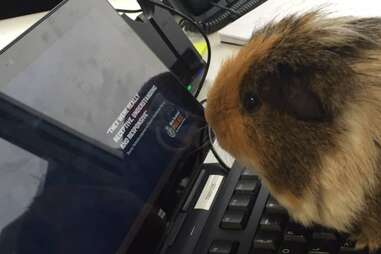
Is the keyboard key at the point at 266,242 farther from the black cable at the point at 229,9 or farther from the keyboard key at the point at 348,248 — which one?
the black cable at the point at 229,9

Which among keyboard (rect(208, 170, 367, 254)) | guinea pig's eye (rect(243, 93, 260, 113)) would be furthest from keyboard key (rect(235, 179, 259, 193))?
guinea pig's eye (rect(243, 93, 260, 113))

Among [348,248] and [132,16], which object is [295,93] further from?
[132,16]

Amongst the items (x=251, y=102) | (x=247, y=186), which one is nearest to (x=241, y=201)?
(x=247, y=186)

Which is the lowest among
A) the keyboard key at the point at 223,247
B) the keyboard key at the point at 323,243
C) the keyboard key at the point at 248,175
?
the keyboard key at the point at 323,243

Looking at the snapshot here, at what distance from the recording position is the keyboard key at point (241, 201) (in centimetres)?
62

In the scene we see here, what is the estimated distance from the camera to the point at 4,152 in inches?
20.6

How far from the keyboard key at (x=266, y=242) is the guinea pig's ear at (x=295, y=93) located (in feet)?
0.45

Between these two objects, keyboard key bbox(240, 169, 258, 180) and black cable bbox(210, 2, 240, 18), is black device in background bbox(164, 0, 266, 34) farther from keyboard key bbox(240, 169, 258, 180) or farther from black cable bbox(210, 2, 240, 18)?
keyboard key bbox(240, 169, 258, 180)

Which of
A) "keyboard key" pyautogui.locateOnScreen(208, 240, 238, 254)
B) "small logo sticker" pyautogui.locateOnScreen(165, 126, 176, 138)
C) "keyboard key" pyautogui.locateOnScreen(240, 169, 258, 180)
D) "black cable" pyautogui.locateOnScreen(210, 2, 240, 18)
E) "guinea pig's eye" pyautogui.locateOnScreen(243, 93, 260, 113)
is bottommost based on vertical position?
"black cable" pyautogui.locateOnScreen(210, 2, 240, 18)

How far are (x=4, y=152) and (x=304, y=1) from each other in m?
0.66

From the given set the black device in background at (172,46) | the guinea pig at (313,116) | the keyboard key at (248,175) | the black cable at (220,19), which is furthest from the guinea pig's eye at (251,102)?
the black cable at (220,19)

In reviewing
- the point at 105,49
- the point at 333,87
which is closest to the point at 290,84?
the point at 333,87

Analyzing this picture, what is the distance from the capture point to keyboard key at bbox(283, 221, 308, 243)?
56 cm

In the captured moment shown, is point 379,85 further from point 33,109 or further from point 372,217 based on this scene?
point 33,109
